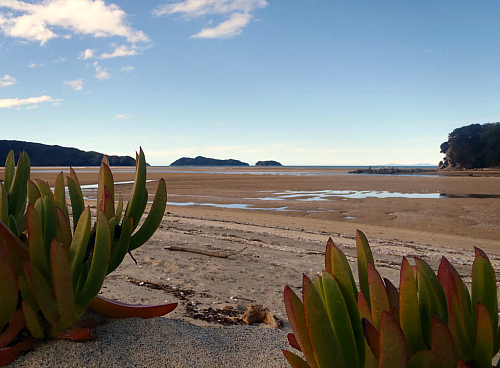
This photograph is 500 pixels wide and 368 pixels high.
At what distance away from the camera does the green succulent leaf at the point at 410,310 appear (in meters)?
0.98

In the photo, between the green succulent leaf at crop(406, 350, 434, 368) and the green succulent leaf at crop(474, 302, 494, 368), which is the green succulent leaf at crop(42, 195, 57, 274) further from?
the green succulent leaf at crop(474, 302, 494, 368)

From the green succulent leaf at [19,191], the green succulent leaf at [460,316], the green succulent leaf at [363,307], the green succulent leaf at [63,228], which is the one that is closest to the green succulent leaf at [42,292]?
the green succulent leaf at [63,228]

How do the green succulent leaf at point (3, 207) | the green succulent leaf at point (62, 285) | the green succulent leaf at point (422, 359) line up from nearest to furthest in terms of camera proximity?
the green succulent leaf at point (422, 359)
the green succulent leaf at point (62, 285)
the green succulent leaf at point (3, 207)

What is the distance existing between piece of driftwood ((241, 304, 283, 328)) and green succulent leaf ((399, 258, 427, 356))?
154 centimetres

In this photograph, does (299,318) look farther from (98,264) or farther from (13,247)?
(13,247)

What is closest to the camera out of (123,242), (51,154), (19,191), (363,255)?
(363,255)

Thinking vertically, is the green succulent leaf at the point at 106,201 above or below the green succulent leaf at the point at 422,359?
above

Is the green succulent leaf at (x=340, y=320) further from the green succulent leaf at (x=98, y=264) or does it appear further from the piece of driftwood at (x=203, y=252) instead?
the piece of driftwood at (x=203, y=252)

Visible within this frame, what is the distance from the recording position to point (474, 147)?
2137 inches

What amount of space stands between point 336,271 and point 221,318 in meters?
1.58

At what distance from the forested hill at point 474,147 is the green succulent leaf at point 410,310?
6050 centimetres

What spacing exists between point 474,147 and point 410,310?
64.1m

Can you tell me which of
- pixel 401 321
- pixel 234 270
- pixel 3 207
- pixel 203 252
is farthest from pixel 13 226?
pixel 203 252

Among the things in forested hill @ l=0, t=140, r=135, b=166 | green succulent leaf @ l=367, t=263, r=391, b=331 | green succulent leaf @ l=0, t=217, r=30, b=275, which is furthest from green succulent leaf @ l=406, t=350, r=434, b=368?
forested hill @ l=0, t=140, r=135, b=166
